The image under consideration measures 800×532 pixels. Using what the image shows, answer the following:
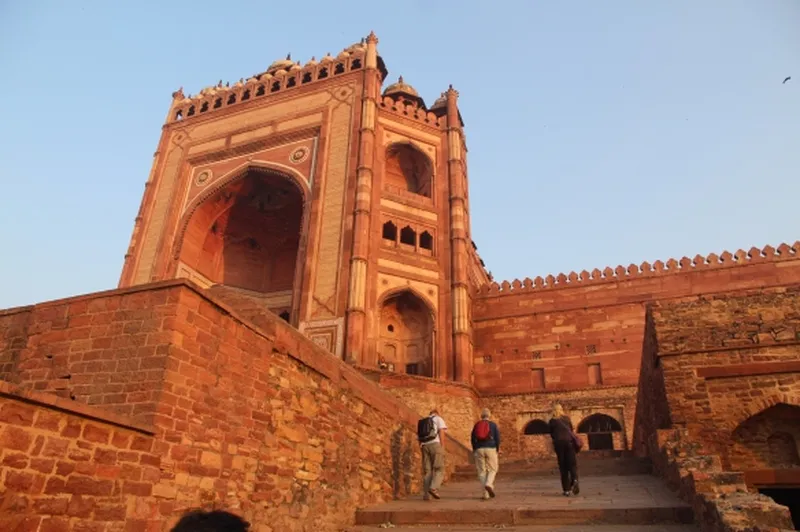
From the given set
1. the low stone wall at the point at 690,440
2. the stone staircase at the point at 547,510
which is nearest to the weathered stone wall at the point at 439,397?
the low stone wall at the point at 690,440

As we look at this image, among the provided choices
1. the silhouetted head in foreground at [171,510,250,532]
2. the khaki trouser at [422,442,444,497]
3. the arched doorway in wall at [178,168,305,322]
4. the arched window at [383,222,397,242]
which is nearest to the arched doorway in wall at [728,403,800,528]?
the khaki trouser at [422,442,444,497]

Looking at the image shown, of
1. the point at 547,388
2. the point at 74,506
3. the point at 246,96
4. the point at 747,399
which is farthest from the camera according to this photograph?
the point at 246,96

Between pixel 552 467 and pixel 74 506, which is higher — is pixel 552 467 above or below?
above

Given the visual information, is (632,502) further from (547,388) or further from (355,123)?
(355,123)

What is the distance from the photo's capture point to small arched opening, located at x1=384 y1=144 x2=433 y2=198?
22.3 meters

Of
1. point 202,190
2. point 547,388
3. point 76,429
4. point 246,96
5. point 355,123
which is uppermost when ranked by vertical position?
point 246,96

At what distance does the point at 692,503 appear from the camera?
5.22m

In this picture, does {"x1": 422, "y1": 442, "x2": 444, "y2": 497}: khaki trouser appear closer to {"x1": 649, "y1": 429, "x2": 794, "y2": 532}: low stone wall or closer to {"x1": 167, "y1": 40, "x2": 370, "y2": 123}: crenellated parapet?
{"x1": 649, "y1": 429, "x2": 794, "y2": 532}: low stone wall

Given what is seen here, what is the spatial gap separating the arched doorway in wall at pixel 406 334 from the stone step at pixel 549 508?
1127 cm

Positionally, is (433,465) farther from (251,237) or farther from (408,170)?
(251,237)

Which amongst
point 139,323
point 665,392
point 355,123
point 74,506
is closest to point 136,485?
point 74,506

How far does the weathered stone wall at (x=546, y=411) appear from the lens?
17.5 metres

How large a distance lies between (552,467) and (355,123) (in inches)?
592

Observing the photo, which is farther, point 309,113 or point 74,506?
point 309,113
